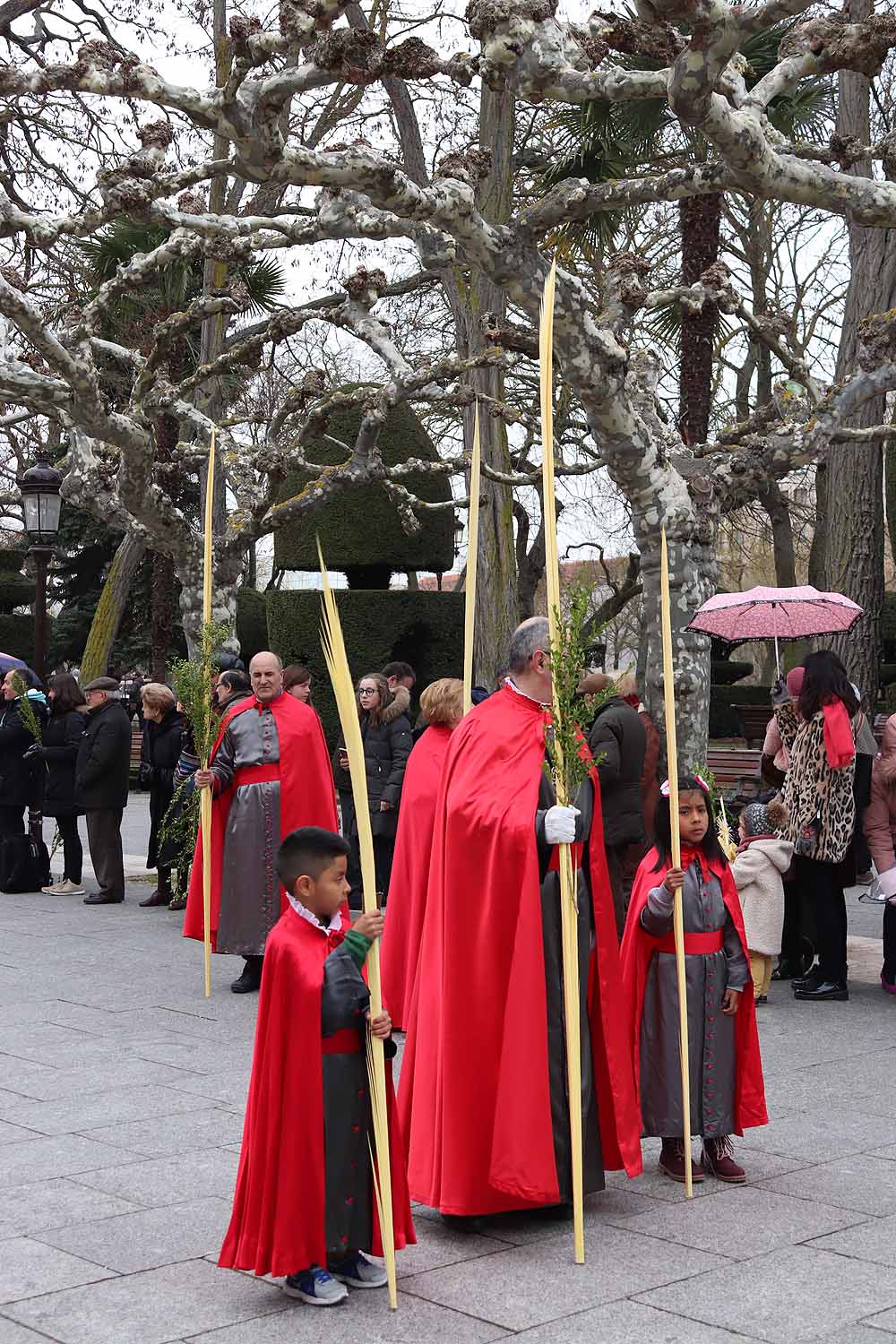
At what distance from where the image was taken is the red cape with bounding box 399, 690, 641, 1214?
486cm

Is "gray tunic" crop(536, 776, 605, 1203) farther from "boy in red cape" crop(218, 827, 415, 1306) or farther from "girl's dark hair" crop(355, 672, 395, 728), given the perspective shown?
"girl's dark hair" crop(355, 672, 395, 728)

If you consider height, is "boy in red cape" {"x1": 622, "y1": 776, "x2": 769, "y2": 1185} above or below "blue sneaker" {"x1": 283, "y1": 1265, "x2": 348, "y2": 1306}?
above

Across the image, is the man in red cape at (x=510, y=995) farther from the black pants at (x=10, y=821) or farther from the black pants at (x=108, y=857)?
the black pants at (x=10, y=821)

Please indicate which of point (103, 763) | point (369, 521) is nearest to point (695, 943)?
point (103, 763)

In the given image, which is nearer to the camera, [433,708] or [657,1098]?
[657,1098]

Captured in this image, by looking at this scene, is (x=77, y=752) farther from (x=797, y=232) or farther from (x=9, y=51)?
(x=797, y=232)

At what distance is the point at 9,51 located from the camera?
17.0 m

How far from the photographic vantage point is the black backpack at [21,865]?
44.0ft

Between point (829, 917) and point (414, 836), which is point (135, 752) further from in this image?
point (414, 836)

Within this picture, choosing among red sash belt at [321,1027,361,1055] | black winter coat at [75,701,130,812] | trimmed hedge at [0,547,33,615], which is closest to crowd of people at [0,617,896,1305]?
red sash belt at [321,1027,361,1055]

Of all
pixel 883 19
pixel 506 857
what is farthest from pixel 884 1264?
pixel 883 19

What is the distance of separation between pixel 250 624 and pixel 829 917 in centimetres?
2127

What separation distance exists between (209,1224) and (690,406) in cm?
1039

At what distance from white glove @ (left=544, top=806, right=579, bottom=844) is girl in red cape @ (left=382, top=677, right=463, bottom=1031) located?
7.29 ft
